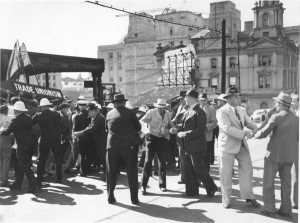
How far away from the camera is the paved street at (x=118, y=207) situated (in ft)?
19.7

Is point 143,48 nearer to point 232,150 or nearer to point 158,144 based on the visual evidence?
point 158,144

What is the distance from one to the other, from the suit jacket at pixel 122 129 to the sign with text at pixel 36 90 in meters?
5.22

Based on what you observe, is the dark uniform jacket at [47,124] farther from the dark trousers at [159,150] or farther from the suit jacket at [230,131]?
the suit jacket at [230,131]

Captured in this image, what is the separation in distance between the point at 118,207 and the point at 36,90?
6.09 metres

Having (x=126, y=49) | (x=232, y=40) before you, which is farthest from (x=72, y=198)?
(x=126, y=49)

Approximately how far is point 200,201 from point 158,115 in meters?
1.92

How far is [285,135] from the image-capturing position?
5848 millimetres

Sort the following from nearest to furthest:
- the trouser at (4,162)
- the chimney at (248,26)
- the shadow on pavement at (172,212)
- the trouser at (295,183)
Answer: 1. the shadow on pavement at (172,212)
2. the trouser at (295,183)
3. the trouser at (4,162)
4. the chimney at (248,26)

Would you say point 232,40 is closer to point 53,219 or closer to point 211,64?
point 211,64

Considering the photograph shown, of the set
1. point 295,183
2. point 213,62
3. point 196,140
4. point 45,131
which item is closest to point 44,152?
point 45,131

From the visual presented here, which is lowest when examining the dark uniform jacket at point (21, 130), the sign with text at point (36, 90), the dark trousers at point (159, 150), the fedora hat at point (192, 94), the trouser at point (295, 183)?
the trouser at point (295, 183)

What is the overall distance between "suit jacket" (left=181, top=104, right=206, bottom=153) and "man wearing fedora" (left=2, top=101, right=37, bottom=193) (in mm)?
2904

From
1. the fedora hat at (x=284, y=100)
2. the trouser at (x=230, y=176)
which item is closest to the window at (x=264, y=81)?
the trouser at (x=230, y=176)

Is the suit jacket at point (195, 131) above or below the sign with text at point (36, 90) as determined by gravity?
below
